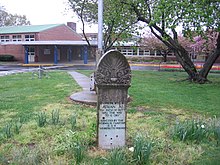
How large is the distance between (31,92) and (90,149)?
767cm

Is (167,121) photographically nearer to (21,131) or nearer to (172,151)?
(172,151)

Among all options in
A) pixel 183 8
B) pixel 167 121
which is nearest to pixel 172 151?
pixel 167 121

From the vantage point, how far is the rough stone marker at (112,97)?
4.96m

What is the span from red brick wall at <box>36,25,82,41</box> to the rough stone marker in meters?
40.0

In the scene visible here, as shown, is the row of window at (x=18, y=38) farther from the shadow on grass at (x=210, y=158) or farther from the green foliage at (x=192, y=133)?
the shadow on grass at (x=210, y=158)

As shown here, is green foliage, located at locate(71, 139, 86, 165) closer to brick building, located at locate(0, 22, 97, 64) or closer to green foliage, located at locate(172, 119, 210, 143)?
green foliage, located at locate(172, 119, 210, 143)

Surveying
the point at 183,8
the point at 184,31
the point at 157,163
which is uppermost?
the point at 183,8

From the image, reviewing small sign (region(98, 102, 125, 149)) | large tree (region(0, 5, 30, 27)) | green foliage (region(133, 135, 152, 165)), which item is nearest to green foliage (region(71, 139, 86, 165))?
small sign (region(98, 102, 125, 149))

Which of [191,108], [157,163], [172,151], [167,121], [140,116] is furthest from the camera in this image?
[191,108]

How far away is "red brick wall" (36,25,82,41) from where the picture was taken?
43.8 meters

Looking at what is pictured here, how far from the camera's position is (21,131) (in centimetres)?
605

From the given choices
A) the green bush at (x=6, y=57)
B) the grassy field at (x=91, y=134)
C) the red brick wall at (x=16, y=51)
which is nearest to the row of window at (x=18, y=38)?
the red brick wall at (x=16, y=51)

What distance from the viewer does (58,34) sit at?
47.2m

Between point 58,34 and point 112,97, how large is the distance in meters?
43.8
